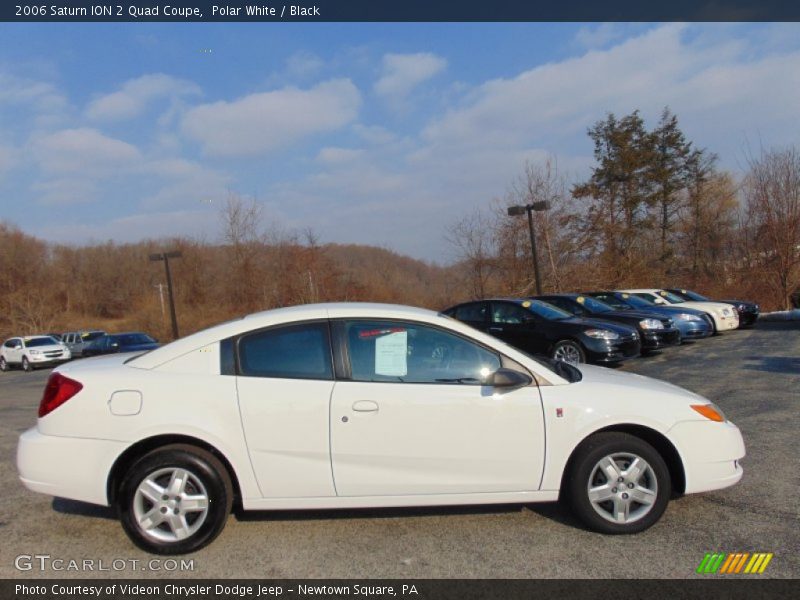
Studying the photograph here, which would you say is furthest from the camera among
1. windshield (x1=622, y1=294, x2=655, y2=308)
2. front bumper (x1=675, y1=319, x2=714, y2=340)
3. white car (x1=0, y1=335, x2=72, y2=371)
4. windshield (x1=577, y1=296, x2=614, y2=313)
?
white car (x1=0, y1=335, x2=72, y2=371)

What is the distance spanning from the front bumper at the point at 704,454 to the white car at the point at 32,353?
1037 inches

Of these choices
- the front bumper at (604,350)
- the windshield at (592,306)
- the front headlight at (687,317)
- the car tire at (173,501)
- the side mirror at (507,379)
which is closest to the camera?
the car tire at (173,501)

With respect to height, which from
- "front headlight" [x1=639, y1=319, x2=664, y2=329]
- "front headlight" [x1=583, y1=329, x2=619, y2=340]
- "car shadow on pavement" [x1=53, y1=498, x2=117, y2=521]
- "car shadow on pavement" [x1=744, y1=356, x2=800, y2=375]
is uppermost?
"front headlight" [x1=583, y1=329, x2=619, y2=340]

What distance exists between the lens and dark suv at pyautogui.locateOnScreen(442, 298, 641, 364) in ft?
33.2

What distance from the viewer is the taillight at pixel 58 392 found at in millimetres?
3623

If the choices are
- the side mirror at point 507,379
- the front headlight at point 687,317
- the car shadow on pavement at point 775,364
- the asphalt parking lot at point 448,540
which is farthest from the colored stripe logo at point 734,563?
the front headlight at point 687,317

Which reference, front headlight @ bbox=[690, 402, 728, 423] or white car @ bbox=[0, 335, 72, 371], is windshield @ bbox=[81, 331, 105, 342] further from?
front headlight @ bbox=[690, 402, 728, 423]

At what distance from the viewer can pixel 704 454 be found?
3719 millimetres

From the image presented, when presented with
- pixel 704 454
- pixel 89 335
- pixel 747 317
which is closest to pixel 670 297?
pixel 747 317

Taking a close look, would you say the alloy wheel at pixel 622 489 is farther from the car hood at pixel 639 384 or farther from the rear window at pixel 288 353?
the rear window at pixel 288 353

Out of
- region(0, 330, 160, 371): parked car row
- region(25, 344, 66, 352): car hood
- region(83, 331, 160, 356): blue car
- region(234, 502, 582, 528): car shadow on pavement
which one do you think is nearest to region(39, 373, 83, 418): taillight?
region(234, 502, 582, 528): car shadow on pavement

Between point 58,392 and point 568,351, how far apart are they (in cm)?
847

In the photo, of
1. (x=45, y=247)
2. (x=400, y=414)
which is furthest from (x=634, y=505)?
(x=45, y=247)

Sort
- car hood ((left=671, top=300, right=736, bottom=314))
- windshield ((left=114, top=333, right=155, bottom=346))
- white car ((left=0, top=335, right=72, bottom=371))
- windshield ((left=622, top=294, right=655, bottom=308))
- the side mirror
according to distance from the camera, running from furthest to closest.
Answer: windshield ((left=114, top=333, right=155, bottom=346)) < white car ((left=0, top=335, right=72, bottom=371)) < car hood ((left=671, top=300, right=736, bottom=314)) < windshield ((left=622, top=294, right=655, bottom=308)) < the side mirror
